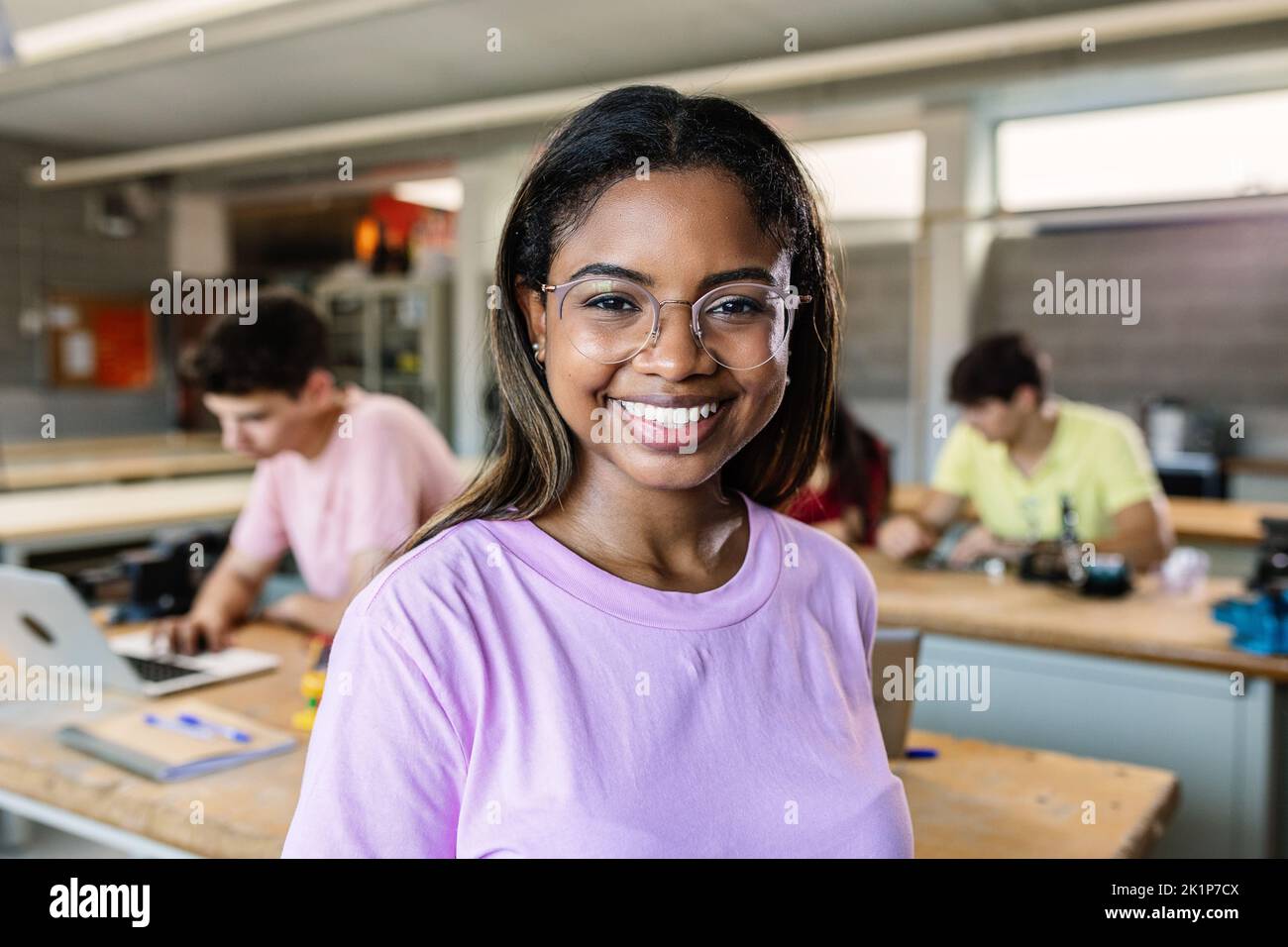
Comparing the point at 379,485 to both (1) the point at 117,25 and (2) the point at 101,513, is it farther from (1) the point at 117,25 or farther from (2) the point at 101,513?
(1) the point at 117,25

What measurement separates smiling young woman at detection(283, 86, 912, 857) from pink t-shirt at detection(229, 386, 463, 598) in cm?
155

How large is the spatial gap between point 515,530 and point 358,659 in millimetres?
224

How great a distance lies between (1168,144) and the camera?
6605 millimetres

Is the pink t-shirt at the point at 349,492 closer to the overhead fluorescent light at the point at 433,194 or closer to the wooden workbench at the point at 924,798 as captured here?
the wooden workbench at the point at 924,798

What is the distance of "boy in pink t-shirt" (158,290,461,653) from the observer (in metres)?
2.66

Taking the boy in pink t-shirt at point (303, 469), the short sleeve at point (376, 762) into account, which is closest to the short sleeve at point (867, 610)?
the short sleeve at point (376, 762)

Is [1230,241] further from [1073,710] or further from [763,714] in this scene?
[763,714]

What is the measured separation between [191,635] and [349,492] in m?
0.50

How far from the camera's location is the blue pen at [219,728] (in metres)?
2.00

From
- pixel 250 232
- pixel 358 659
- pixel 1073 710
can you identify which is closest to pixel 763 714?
pixel 358 659

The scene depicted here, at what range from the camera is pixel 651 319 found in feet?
3.67

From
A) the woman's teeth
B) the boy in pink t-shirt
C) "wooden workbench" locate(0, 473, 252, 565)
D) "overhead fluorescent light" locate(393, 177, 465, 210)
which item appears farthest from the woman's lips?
"overhead fluorescent light" locate(393, 177, 465, 210)

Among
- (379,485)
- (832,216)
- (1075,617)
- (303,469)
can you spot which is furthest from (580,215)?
(832,216)

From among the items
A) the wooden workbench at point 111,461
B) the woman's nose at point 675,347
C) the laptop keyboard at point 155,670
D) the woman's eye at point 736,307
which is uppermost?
the woman's eye at point 736,307
